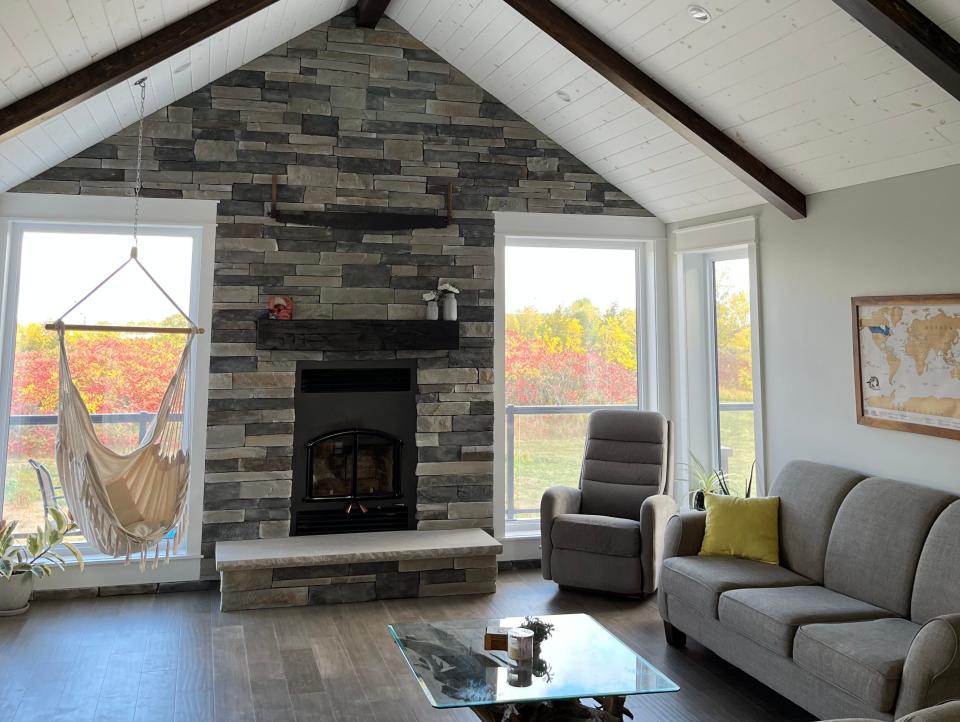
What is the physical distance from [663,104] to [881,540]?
8.33ft

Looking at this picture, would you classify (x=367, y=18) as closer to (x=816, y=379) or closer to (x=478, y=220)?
(x=478, y=220)

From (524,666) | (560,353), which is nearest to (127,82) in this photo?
(560,353)

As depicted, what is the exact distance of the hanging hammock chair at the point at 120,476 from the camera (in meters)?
3.82

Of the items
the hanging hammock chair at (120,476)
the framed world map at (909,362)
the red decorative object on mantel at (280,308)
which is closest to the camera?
the framed world map at (909,362)

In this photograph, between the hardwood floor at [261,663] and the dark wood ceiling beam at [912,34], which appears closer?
the dark wood ceiling beam at [912,34]

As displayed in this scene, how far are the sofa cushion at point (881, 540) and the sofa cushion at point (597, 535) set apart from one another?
1.22 metres

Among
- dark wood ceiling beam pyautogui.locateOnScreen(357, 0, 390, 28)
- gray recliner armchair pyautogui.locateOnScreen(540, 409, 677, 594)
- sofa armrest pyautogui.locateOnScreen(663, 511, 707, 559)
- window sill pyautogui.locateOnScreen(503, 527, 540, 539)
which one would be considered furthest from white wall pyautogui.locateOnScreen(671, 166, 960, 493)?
dark wood ceiling beam pyautogui.locateOnScreen(357, 0, 390, 28)

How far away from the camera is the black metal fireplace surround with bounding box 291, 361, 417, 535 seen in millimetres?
5012

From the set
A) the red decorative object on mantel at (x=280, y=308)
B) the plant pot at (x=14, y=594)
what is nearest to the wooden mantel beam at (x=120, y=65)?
the red decorative object on mantel at (x=280, y=308)

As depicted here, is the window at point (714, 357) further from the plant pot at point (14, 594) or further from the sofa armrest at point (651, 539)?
the plant pot at point (14, 594)

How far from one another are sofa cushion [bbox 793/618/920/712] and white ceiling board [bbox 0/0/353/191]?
12.7ft

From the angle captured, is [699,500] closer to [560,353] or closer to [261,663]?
[560,353]

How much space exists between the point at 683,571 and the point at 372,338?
2.46 metres

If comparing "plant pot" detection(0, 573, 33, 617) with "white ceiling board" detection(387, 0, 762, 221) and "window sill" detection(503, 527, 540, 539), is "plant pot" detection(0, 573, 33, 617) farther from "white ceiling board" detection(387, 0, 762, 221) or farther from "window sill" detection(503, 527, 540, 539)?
"white ceiling board" detection(387, 0, 762, 221)
